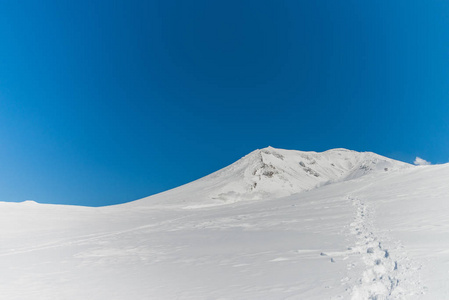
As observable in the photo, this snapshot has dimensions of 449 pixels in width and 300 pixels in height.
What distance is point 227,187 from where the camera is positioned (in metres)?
95.6

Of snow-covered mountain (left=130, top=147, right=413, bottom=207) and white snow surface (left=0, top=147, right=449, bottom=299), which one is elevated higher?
snow-covered mountain (left=130, top=147, right=413, bottom=207)

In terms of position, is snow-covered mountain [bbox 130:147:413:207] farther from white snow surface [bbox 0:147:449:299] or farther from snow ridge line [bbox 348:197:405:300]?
snow ridge line [bbox 348:197:405:300]

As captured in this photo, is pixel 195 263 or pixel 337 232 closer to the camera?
pixel 195 263

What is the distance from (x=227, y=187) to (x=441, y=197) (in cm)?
7930

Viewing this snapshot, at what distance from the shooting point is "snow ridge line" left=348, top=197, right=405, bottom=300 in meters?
5.45

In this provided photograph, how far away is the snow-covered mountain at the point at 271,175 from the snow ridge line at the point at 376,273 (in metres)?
60.2

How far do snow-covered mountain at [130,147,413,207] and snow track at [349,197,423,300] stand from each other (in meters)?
60.8

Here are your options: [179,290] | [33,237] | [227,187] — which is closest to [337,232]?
[179,290]

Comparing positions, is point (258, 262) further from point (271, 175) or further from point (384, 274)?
point (271, 175)

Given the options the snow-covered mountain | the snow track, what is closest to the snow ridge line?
the snow track

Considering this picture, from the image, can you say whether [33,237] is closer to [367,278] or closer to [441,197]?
[367,278]

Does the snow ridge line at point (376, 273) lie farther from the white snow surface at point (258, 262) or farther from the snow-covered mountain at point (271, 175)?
the snow-covered mountain at point (271, 175)

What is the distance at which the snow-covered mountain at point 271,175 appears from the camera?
3474 inches

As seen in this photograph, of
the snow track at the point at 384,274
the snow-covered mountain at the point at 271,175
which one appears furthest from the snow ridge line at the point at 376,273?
the snow-covered mountain at the point at 271,175
